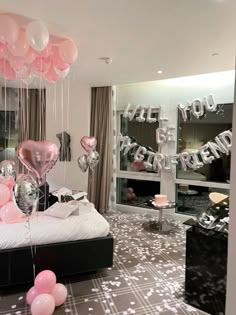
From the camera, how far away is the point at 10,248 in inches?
102

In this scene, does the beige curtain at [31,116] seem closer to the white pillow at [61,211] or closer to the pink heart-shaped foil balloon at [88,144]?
the pink heart-shaped foil balloon at [88,144]

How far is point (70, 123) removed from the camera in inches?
210

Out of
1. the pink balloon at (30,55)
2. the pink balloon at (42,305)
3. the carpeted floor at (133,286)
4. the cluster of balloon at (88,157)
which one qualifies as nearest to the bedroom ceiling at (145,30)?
the pink balloon at (30,55)

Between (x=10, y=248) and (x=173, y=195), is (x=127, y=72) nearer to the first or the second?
(x=173, y=195)

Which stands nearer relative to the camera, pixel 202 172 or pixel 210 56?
pixel 210 56

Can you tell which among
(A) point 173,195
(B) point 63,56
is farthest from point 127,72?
(A) point 173,195

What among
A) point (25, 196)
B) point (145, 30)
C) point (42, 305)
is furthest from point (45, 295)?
point (145, 30)

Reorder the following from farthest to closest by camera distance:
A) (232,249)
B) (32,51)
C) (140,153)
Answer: (140,153)
(32,51)
(232,249)

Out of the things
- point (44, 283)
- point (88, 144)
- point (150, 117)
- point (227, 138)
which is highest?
point (150, 117)

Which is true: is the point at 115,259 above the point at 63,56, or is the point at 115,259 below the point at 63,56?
below

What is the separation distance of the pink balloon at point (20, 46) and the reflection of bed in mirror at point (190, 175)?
141 inches

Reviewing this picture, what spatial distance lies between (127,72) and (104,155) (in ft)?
5.99

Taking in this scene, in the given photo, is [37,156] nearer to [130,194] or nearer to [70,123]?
[70,123]

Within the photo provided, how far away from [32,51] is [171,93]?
305cm
